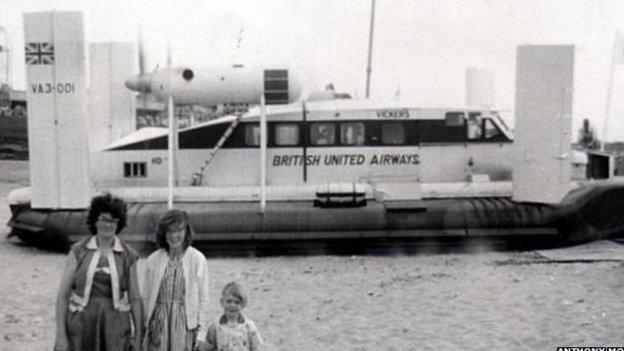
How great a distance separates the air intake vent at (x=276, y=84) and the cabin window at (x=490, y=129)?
3582 mm

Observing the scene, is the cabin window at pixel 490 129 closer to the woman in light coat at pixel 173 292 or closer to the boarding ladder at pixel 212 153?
the boarding ladder at pixel 212 153

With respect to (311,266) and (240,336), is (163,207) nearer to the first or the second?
(311,266)

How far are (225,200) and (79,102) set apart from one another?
2.82m

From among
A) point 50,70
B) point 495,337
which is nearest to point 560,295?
point 495,337

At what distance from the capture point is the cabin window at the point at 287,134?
1324cm

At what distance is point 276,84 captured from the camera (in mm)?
12820

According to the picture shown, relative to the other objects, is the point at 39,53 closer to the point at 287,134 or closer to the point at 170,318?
A: the point at 287,134

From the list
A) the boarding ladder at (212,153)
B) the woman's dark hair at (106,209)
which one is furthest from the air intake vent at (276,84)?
the woman's dark hair at (106,209)

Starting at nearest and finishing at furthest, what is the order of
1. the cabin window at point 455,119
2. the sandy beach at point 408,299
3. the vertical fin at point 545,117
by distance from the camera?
Answer: 1. the sandy beach at point 408,299
2. the vertical fin at point 545,117
3. the cabin window at point 455,119

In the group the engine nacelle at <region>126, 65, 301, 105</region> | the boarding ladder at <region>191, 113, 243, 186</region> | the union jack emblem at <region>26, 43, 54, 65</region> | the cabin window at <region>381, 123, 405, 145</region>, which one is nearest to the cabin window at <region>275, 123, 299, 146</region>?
the engine nacelle at <region>126, 65, 301, 105</region>

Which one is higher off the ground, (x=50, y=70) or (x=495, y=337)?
(x=50, y=70)

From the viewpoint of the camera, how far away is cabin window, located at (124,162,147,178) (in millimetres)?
13438

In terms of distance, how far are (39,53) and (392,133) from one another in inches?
234

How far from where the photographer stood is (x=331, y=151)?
520 inches
